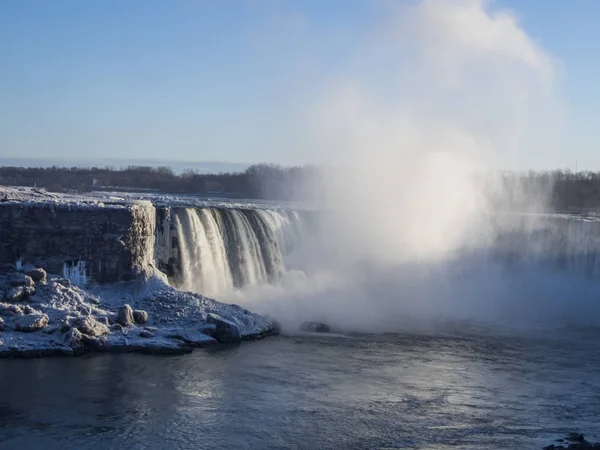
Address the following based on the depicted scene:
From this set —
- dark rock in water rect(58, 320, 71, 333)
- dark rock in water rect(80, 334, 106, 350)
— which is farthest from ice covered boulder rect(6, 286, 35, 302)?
dark rock in water rect(80, 334, 106, 350)

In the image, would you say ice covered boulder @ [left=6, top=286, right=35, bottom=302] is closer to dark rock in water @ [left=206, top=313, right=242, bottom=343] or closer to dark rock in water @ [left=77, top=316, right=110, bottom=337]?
dark rock in water @ [left=77, top=316, right=110, bottom=337]

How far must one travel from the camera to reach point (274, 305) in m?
26.0

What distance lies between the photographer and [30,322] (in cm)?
1959

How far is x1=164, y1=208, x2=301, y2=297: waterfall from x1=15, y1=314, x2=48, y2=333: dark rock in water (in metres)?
6.18

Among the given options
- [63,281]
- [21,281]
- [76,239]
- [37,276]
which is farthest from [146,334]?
[76,239]

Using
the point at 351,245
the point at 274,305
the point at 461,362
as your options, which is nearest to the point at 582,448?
the point at 461,362

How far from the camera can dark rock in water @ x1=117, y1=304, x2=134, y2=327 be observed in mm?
20812

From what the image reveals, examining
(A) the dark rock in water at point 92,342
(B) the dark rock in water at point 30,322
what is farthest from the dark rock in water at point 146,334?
(B) the dark rock in water at point 30,322

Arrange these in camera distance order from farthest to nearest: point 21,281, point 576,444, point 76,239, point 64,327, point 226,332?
1. point 76,239
2. point 226,332
3. point 21,281
4. point 64,327
5. point 576,444

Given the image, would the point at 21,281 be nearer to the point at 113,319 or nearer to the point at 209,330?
the point at 113,319

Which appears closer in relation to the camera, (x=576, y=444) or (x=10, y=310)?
(x=576, y=444)

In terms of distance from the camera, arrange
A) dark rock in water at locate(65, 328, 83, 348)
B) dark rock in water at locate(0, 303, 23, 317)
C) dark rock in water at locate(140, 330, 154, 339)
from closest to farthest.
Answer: dark rock in water at locate(65, 328, 83, 348)
dark rock in water at locate(0, 303, 23, 317)
dark rock in water at locate(140, 330, 154, 339)

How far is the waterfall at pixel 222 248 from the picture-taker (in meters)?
26.0

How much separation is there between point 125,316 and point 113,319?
1.08ft
